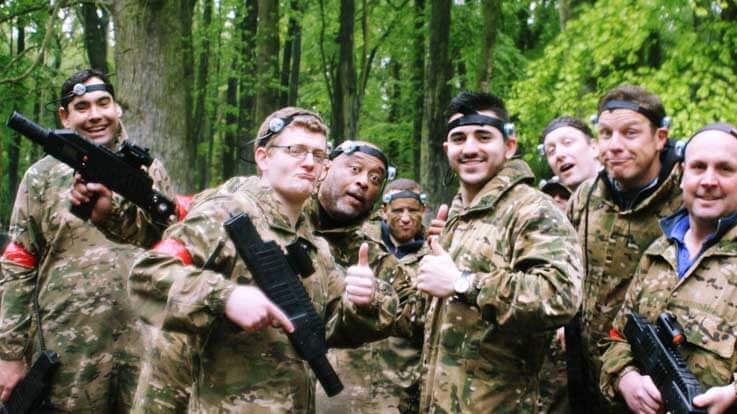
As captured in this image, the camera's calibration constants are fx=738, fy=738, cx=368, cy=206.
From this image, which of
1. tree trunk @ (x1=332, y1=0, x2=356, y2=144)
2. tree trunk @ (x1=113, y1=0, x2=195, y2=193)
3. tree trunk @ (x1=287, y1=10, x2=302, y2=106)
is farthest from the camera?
tree trunk @ (x1=287, y1=10, x2=302, y2=106)

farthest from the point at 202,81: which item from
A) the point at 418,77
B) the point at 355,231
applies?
the point at 355,231

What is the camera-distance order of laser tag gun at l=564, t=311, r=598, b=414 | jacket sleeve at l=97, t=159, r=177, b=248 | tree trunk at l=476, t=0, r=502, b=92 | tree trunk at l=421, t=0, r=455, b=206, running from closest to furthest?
laser tag gun at l=564, t=311, r=598, b=414 < jacket sleeve at l=97, t=159, r=177, b=248 < tree trunk at l=476, t=0, r=502, b=92 < tree trunk at l=421, t=0, r=455, b=206

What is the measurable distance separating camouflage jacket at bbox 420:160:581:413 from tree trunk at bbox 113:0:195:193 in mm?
5132

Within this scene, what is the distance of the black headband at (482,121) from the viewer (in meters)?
4.13

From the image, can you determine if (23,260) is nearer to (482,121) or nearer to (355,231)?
(355,231)

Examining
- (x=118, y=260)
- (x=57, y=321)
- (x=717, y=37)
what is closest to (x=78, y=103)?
(x=118, y=260)

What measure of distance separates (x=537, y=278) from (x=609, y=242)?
133 cm

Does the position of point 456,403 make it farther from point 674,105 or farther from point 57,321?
point 674,105

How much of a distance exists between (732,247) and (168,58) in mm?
6547

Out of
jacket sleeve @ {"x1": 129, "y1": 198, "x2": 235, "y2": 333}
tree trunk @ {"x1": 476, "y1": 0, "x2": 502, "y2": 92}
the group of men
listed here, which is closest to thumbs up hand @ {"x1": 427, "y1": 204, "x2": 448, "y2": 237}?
the group of men

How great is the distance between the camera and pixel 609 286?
4.58m

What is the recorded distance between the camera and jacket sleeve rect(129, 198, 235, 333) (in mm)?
3211

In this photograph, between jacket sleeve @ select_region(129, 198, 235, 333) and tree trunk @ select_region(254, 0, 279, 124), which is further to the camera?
tree trunk @ select_region(254, 0, 279, 124)

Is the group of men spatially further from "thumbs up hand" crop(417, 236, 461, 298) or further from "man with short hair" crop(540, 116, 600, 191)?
"man with short hair" crop(540, 116, 600, 191)
